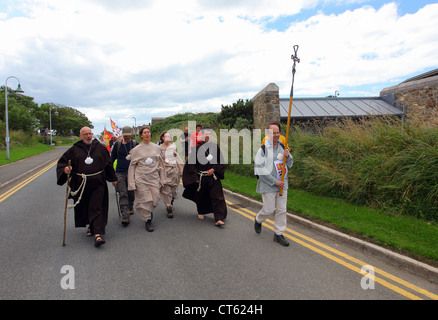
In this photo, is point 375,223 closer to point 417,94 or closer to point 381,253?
point 381,253

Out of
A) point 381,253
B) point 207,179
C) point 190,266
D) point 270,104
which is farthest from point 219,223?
point 270,104

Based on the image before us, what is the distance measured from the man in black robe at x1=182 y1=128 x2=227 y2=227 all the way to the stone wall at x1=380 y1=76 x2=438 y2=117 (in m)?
8.81

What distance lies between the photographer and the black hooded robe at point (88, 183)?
5.45m

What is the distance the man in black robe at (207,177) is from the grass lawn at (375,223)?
73.4 inches

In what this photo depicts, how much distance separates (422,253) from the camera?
4.34 m

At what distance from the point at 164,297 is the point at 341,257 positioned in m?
2.74

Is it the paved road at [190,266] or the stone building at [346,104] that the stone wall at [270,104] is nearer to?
the stone building at [346,104]

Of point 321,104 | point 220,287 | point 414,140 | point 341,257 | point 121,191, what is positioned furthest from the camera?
point 321,104

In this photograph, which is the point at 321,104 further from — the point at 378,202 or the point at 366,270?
the point at 366,270

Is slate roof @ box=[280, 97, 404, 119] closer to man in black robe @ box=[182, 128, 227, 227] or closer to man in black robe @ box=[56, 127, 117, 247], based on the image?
man in black robe @ box=[182, 128, 227, 227]

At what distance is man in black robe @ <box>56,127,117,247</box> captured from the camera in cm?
544

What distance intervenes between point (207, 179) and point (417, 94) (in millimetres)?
12392

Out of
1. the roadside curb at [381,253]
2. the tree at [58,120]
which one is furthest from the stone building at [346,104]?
the tree at [58,120]
